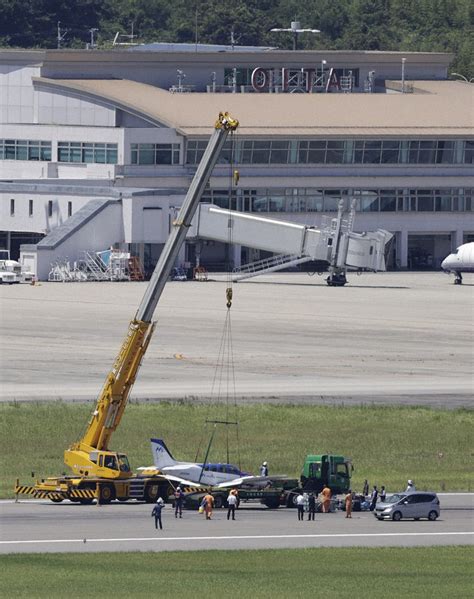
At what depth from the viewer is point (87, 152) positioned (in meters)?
175

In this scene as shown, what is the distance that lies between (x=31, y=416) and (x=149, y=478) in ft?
56.4

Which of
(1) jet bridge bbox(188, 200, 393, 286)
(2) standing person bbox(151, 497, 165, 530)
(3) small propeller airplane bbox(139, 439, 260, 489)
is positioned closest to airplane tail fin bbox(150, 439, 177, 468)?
(3) small propeller airplane bbox(139, 439, 260, 489)

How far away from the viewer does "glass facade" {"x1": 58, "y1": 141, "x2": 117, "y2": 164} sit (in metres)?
172

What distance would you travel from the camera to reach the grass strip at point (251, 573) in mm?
45938

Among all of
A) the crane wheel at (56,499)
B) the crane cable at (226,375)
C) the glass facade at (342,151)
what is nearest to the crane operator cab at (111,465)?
the crane wheel at (56,499)

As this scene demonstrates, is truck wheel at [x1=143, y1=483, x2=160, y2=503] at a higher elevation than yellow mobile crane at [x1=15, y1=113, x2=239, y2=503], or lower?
lower

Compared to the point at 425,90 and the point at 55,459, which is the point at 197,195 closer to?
the point at 55,459

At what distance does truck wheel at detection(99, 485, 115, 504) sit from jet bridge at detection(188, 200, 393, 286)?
97.8 meters

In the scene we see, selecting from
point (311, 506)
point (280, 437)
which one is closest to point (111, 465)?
point (311, 506)

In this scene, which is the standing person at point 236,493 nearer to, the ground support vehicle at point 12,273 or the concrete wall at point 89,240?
the ground support vehicle at point 12,273

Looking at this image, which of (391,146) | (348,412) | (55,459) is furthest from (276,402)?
(391,146)

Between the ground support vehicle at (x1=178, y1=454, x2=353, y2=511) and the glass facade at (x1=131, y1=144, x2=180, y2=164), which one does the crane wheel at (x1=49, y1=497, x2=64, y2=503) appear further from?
the glass facade at (x1=131, y1=144, x2=180, y2=164)

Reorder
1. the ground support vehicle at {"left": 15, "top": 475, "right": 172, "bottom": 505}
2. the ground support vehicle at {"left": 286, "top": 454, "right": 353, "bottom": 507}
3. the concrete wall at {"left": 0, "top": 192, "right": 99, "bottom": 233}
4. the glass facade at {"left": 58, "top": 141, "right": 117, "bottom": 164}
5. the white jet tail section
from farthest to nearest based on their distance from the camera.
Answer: the glass facade at {"left": 58, "top": 141, "right": 117, "bottom": 164}, the concrete wall at {"left": 0, "top": 192, "right": 99, "bottom": 233}, the white jet tail section, the ground support vehicle at {"left": 286, "top": 454, "right": 353, "bottom": 507}, the ground support vehicle at {"left": 15, "top": 475, "right": 172, "bottom": 505}

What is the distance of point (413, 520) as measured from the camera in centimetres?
5912
